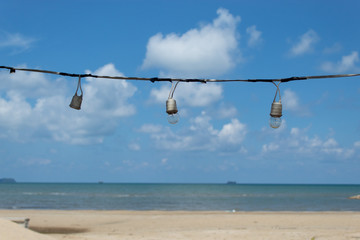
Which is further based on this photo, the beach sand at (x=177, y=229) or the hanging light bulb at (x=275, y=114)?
the beach sand at (x=177, y=229)

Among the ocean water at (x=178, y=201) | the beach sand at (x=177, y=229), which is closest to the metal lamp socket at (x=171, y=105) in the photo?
the beach sand at (x=177, y=229)

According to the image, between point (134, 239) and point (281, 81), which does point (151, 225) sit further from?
point (281, 81)

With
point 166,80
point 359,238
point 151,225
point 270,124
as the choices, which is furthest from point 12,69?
point 151,225

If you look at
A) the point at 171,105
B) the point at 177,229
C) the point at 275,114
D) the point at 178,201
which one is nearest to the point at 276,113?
the point at 275,114

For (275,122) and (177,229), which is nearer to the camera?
(275,122)

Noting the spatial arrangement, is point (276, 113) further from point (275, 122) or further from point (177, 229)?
point (177, 229)

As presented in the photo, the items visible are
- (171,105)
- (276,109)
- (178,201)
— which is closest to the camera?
(276,109)

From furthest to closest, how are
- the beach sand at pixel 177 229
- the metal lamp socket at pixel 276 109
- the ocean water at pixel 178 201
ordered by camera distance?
the ocean water at pixel 178 201 < the beach sand at pixel 177 229 < the metal lamp socket at pixel 276 109

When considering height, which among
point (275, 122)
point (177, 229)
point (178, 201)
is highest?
point (275, 122)

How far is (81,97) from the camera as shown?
6199 millimetres

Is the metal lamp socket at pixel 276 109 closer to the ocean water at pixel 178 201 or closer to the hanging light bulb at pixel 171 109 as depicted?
the hanging light bulb at pixel 171 109

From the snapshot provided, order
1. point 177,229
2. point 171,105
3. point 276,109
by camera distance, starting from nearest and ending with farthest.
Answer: point 276,109 < point 171,105 < point 177,229

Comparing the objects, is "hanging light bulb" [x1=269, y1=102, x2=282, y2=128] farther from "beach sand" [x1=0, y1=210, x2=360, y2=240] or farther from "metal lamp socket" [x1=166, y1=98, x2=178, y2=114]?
"beach sand" [x1=0, y1=210, x2=360, y2=240]

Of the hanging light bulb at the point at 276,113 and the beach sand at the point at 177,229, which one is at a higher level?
the hanging light bulb at the point at 276,113
